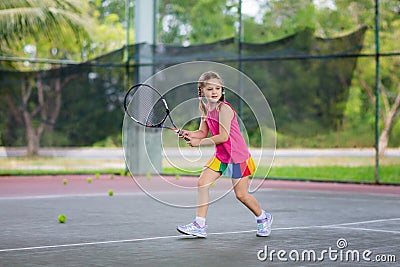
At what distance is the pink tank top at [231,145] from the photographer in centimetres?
801

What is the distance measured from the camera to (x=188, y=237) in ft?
27.0

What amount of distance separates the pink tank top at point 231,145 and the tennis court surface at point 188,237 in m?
0.74

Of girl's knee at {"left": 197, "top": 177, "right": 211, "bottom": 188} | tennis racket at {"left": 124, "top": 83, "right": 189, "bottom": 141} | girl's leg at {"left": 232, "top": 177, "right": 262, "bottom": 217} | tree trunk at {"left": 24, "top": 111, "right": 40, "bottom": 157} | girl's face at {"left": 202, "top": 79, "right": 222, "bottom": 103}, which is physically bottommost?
girl's leg at {"left": 232, "top": 177, "right": 262, "bottom": 217}

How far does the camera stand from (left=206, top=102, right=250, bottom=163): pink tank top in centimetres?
801

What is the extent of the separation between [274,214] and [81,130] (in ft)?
29.3

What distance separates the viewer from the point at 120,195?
13836 mm

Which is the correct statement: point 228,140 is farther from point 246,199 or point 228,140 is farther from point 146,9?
point 146,9

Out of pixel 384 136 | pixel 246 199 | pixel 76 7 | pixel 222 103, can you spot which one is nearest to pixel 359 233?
pixel 246 199

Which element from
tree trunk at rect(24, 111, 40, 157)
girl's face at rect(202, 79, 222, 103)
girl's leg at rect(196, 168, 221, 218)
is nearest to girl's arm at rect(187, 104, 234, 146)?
girl's face at rect(202, 79, 222, 103)

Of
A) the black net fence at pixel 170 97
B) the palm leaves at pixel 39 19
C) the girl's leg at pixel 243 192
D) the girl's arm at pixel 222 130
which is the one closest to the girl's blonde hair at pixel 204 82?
the girl's arm at pixel 222 130

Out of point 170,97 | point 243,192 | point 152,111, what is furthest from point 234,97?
point 243,192

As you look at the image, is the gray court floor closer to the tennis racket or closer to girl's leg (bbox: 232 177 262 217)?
girl's leg (bbox: 232 177 262 217)

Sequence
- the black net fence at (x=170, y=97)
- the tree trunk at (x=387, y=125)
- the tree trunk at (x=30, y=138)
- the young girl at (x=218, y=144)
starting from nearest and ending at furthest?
the young girl at (x=218, y=144) < the black net fence at (x=170, y=97) < the tree trunk at (x=30, y=138) < the tree trunk at (x=387, y=125)

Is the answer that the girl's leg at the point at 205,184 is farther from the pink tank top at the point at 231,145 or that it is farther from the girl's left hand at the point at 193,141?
the girl's left hand at the point at 193,141
